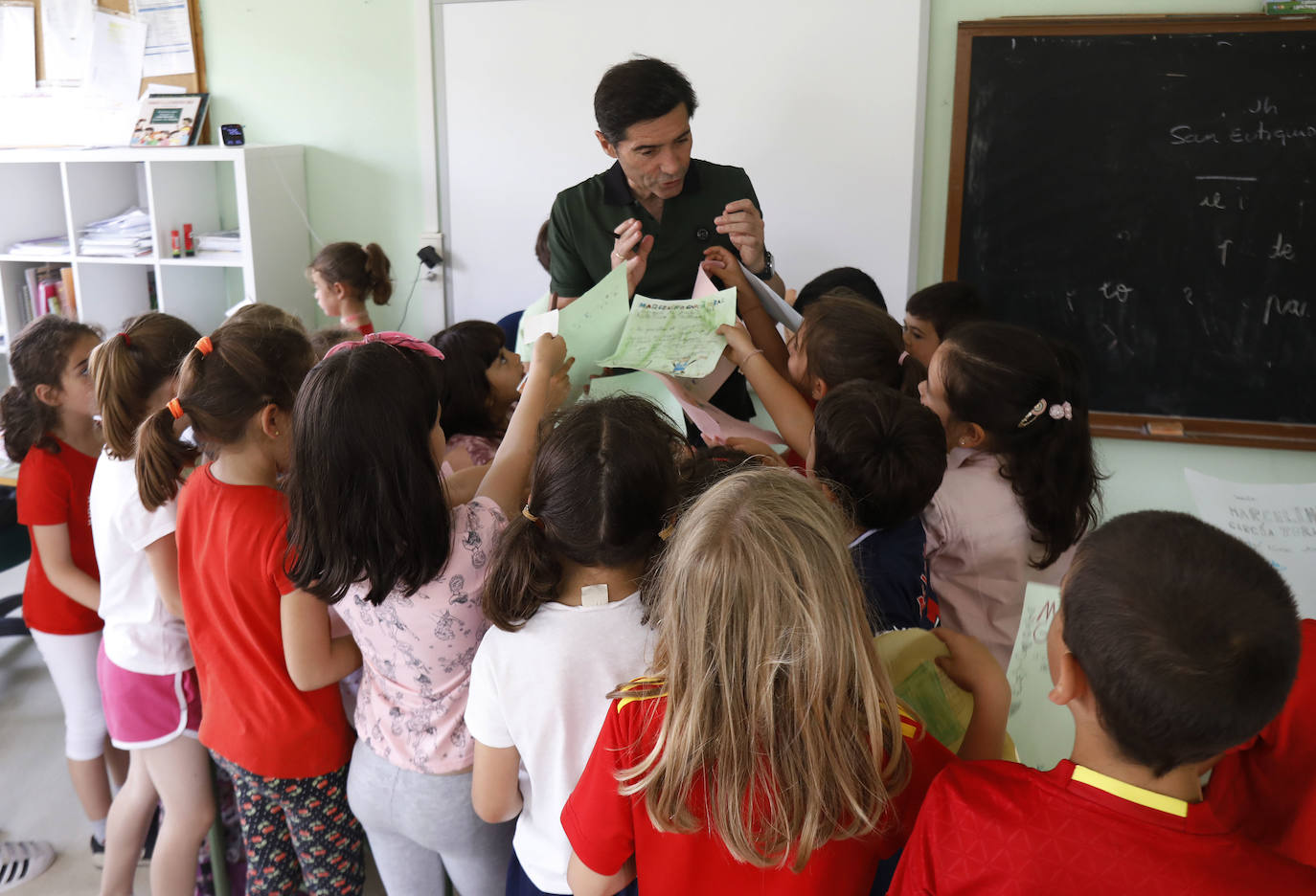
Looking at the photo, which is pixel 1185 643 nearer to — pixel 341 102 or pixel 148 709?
pixel 148 709

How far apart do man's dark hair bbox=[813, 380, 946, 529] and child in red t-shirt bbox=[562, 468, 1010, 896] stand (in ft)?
1.11

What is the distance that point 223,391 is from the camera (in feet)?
4.68

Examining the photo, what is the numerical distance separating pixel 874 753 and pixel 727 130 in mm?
2471

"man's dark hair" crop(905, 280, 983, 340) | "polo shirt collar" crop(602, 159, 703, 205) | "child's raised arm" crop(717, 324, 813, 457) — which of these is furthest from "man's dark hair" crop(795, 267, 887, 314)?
"child's raised arm" crop(717, 324, 813, 457)

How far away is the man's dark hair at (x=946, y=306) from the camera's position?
6.96ft

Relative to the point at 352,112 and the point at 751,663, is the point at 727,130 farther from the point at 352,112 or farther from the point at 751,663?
the point at 751,663

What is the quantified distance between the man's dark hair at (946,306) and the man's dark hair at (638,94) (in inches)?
27.5

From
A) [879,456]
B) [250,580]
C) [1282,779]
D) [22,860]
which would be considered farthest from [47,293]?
[1282,779]

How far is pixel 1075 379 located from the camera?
1675 millimetres

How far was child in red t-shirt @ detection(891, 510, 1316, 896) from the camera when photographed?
0.73 metres

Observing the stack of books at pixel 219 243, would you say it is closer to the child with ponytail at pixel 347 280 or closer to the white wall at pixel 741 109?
the child with ponytail at pixel 347 280

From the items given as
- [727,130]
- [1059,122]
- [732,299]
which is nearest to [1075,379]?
[732,299]

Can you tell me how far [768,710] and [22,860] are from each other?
6.74ft

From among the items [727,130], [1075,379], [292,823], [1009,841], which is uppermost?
[727,130]
